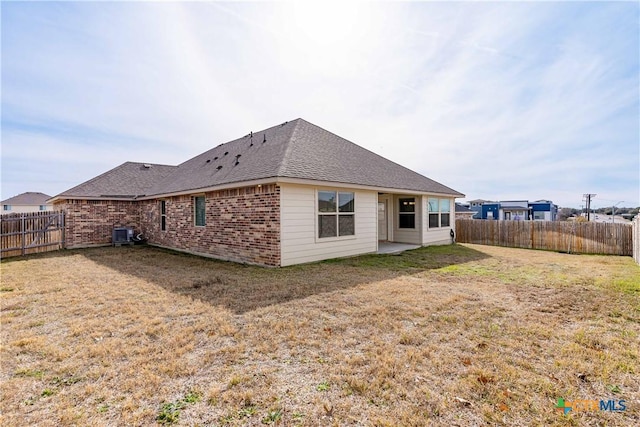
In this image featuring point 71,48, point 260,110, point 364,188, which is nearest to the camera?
point 71,48

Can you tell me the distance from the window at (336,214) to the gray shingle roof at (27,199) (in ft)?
170

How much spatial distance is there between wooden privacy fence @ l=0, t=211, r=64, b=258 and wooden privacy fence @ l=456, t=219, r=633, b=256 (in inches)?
788

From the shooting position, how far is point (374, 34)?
8.49m

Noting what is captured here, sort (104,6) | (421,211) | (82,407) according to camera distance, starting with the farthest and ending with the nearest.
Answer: (421,211), (104,6), (82,407)

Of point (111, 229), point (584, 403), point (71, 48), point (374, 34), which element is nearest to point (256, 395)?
point (584, 403)

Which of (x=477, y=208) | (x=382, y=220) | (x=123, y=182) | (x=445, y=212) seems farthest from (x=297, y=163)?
(x=477, y=208)

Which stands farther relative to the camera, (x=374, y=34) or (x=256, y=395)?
(x=374, y=34)

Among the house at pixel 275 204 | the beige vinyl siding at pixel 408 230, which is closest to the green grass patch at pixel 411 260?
the house at pixel 275 204

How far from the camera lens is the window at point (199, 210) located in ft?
37.1

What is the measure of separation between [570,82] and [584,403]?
11.1m

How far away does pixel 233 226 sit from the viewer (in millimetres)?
9664

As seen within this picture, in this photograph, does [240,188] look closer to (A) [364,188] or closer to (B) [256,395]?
(A) [364,188]

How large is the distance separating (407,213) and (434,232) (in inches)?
65.3

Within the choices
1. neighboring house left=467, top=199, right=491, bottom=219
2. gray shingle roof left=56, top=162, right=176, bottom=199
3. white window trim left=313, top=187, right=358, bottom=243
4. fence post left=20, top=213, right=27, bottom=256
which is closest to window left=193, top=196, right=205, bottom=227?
white window trim left=313, top=187, right=358, bottom=243
